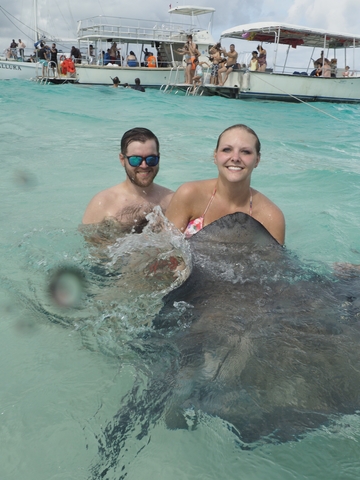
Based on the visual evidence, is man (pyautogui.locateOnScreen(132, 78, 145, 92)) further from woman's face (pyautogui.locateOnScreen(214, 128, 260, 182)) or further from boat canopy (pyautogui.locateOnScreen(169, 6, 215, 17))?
woman's face (pyautogui.locateOnScreen(214, 128, 260, 182))

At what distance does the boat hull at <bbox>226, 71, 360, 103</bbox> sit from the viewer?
22.9 metres

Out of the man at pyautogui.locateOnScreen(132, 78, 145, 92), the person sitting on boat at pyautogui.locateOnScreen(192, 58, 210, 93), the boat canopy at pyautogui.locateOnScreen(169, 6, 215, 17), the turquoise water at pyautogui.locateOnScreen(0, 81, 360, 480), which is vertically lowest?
the turquoise water at pyautogui.locateOnScreen(0, 81, 360, 480)

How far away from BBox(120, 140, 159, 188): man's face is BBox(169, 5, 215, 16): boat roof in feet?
93.4

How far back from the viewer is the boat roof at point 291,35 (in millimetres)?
21122

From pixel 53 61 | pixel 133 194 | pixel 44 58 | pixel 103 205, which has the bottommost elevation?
pixel 103 205

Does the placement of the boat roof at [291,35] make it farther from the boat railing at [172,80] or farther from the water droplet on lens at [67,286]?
the water droplet on lens at [67,286]

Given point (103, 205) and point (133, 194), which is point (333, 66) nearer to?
point (133, 194)

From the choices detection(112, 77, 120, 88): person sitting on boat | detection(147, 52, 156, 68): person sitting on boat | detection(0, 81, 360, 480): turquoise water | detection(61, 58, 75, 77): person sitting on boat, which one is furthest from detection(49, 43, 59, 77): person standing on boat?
detection(0, 81, 360, 480): turquoise water

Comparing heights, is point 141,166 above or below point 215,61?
below

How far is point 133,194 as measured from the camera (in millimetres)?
4723

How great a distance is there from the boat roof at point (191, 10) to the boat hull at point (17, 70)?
32.8 ft

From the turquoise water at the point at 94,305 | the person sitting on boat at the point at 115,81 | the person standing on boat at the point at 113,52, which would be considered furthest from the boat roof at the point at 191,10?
→ the turquoise water at the point at 94,305

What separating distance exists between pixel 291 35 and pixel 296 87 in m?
2.58

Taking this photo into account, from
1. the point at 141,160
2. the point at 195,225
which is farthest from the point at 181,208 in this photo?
the point at 141,160
